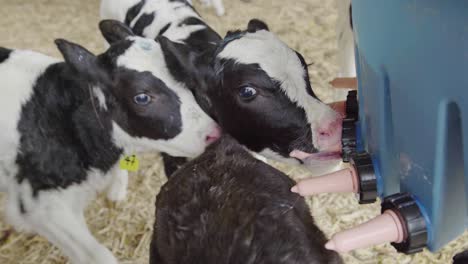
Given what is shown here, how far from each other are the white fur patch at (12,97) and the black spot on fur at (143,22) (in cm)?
75

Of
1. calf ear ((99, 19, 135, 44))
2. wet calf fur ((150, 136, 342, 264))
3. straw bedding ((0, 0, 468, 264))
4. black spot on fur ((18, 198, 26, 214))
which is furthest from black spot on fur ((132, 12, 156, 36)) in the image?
wet calf fur ((150, 136, 342, 264))

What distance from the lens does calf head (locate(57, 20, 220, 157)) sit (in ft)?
6.19

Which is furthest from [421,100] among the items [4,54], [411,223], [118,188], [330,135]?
[118,188]

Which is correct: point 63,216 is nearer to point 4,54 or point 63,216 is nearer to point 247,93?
point 4,54

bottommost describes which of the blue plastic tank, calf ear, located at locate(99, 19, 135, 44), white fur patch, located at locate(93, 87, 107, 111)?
white fur patch, located at locate(93, 87, 107, 111)

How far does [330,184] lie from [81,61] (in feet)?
4.15

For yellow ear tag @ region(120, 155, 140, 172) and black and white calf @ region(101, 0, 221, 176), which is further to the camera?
black and white calf @ region(101, 0, 221, 176)

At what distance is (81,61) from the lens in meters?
1.90

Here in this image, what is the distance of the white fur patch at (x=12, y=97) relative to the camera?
1985 mm

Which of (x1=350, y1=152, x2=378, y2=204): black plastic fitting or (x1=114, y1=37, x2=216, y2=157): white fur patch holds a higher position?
(x1=350, y1=152, x2=378, y2=204): black plastic fitting

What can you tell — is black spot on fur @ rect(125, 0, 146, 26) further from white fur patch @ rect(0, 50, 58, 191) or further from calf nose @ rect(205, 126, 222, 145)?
calf nose @ rect(205, 126, 222, 145)

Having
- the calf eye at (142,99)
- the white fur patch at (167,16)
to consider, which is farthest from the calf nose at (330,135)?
the white fur patch at (167,16)

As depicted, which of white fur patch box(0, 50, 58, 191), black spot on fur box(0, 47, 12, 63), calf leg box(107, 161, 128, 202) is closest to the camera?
white fur patch box(0, 50, 58, 191)

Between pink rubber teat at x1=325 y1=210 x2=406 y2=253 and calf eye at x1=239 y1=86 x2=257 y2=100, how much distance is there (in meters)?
1.07
